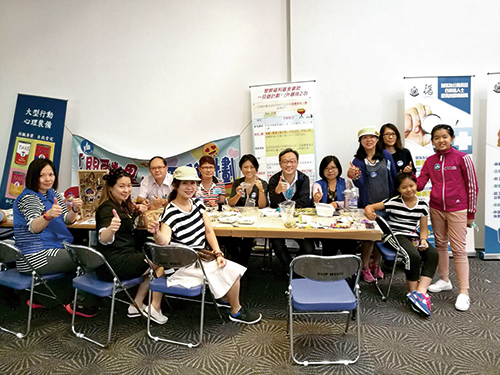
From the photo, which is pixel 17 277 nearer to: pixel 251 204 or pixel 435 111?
pixel 251 204

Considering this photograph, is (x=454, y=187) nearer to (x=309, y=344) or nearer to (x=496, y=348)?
(x=496, y=348)

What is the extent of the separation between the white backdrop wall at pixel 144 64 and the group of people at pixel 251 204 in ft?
4.36

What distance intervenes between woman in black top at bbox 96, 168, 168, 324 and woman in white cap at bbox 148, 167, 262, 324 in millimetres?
272

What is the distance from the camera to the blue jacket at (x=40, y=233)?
2.60 m

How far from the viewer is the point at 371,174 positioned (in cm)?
333

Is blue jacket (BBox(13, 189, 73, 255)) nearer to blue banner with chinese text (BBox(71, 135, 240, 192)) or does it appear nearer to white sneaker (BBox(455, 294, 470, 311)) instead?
blue banner with chinese text (BBox(71, 135, 240, 192))

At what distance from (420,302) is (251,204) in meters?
1.81

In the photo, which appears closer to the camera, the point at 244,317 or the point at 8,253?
the point at 8,253

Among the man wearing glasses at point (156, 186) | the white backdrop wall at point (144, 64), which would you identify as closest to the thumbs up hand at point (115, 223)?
the man wearing glasses at point (156, 186)

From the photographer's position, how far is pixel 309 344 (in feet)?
7.54

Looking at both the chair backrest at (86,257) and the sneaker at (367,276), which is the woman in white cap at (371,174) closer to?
the sneaker at (367,276)

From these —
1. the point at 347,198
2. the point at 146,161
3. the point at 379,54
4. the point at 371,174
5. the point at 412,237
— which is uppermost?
the point at 379,54

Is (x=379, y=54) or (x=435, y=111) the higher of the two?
(x=379, y=54)

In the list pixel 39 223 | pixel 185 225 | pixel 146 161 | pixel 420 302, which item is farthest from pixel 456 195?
pixel 146 161
